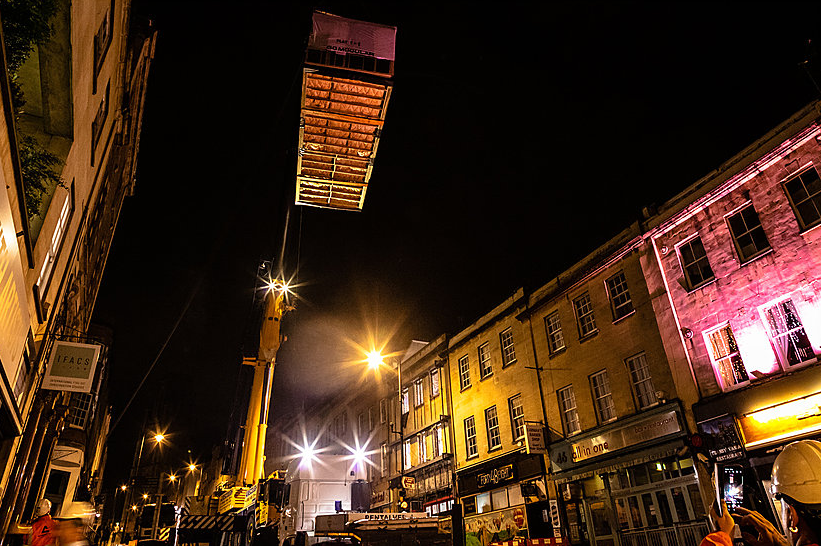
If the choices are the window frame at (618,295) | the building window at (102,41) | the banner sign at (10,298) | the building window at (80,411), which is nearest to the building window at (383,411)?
the building window at (80,411)

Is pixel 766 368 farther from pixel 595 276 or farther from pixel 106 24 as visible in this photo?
pixel 106 24

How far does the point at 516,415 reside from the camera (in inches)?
932

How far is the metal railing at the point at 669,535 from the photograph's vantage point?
15.1 meters

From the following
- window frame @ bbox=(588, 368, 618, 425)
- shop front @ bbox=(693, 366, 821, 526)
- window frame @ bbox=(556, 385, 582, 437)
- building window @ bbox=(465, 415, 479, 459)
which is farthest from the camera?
building window @ bbox=(465, 415, 479, 459)

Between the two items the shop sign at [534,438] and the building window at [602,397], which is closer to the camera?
the building window at [602,397]

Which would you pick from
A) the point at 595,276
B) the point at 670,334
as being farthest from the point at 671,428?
the point at 595,276

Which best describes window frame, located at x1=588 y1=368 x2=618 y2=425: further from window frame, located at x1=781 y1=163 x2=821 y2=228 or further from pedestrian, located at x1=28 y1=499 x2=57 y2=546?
pedestrian, located at x1=28 y1=499 x2=57 y2=546

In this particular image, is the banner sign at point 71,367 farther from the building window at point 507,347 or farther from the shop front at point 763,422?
the building window at point 507,347

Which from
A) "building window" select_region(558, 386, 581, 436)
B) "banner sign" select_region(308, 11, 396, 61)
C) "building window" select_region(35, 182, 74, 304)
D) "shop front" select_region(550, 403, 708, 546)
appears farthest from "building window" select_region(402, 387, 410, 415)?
"building window" select_region(35, 182, 74, 304)

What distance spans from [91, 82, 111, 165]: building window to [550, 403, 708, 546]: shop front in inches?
773

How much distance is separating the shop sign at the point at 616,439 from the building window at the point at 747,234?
596 centimetres

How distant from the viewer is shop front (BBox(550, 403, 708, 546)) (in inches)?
624

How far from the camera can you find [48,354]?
1212 cm

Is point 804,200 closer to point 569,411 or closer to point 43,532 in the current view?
point 569,411
